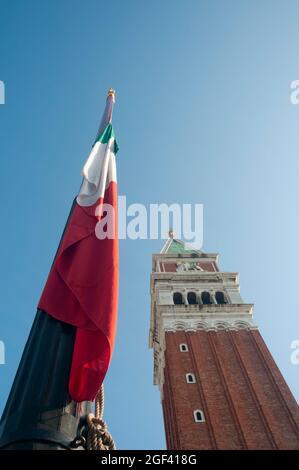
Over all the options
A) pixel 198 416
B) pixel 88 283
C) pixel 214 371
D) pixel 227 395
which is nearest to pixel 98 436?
pixel 88 283

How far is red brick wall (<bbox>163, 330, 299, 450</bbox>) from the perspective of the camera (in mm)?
21250

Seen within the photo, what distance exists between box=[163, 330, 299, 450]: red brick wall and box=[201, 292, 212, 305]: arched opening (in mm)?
4216

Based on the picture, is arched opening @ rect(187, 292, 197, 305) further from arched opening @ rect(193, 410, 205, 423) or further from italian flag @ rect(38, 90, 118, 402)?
italian flag @ rect(38, 90, 118, 402)

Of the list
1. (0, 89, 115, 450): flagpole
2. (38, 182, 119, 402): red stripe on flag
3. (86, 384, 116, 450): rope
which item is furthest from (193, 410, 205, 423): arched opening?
(86, 384, 116, 450): rope

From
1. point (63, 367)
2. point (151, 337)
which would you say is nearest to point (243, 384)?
point (151, 337)

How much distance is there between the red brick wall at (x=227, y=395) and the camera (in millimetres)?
21250

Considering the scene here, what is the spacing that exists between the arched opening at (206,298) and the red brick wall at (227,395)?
422 centimetres

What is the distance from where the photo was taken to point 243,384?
25.0m

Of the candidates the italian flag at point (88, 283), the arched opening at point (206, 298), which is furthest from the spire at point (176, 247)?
the italian flag at point (88, 283)

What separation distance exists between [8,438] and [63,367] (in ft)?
3.09

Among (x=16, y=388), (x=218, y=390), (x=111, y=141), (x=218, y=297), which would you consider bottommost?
(x=16, y=388)

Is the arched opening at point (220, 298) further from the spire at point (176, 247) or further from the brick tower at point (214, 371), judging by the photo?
the spire at point (176, 247)

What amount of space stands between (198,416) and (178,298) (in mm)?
12305
